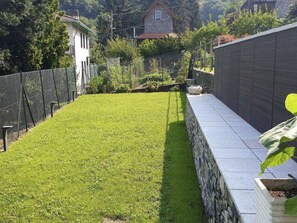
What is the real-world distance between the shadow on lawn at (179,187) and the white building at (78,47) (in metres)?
11.9

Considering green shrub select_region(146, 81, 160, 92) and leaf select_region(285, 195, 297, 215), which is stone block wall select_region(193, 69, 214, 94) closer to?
green shrub select_region(146, 81, 160, 92)

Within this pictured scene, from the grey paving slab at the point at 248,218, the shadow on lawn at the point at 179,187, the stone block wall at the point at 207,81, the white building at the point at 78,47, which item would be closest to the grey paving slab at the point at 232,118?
the shadow on lawn at the point at 179,187

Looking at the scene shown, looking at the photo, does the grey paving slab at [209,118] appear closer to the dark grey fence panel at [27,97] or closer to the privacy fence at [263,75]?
the privacy fence at [263,75]

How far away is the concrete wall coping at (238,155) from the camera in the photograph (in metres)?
2.58

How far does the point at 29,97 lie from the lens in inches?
370

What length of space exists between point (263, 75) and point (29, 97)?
6.82m

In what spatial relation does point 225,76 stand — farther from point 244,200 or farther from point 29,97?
point 244,200

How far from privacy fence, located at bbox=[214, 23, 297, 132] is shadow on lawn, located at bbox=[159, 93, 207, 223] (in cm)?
127

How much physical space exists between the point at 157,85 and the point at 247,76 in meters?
12.6

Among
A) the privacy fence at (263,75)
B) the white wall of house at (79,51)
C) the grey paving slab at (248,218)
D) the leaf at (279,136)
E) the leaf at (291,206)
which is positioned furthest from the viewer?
the white wall of house at (79,51)

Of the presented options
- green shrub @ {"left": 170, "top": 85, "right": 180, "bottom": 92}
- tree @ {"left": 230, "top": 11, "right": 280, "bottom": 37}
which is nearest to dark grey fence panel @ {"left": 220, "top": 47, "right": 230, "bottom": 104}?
green shrub @ {"left": 170, "top": 85, "right": 180, "bottom": 92}

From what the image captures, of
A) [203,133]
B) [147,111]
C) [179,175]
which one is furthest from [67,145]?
[147,111]

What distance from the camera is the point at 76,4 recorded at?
53.3 meters

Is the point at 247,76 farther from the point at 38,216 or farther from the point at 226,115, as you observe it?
the point at 38,216
